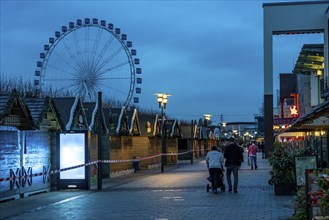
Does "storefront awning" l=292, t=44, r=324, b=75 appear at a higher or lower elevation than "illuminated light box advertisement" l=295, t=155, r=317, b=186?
higher

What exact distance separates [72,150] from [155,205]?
254 inches

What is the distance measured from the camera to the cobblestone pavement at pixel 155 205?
43.6ft

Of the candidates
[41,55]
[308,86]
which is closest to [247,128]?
[308,86]

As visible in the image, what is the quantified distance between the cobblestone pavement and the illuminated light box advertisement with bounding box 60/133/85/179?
114cm

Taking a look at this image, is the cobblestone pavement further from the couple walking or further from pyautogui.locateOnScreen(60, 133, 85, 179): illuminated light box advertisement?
pyautogui.locateOnScreen(60, 133, 85, 179): illuminated light box advertisement

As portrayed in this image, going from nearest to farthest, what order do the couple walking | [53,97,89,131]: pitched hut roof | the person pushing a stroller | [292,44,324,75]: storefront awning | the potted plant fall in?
the potted plant
the person pushing a stroller
the couple walking
[53,97,89,131]: pitched hut roof
[292,44,324,75]: storefront awning

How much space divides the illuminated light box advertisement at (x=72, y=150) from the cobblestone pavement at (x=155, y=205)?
1145 mm

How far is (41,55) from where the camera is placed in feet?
140

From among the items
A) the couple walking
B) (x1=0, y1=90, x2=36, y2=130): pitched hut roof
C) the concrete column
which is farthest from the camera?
the concrete column

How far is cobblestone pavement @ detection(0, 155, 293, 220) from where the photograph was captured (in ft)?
43.6

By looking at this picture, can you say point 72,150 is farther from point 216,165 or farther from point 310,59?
point 310,59

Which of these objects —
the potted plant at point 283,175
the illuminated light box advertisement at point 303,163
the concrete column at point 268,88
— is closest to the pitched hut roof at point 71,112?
the potted plant at point 283,175

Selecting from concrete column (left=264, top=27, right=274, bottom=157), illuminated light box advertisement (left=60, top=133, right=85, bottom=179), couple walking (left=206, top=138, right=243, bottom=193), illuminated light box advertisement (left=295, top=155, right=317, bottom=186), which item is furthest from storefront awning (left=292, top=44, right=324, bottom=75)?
illuminated light box advertisement (left=295, top=155, right=317, bottom=186)

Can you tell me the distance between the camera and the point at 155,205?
50.1ft
